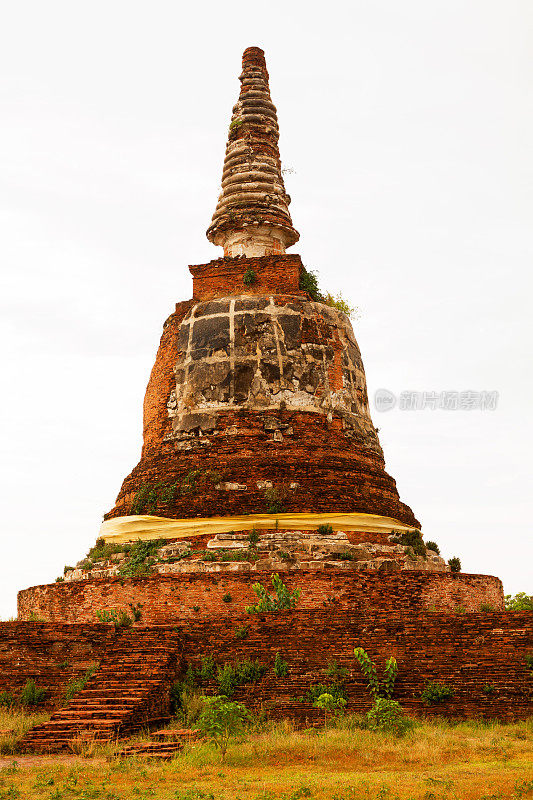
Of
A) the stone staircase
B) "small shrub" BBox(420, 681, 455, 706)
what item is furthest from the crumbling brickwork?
"small shrub" BBox(420, 681, 455, 706)

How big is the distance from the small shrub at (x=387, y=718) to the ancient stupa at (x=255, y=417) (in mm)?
5794

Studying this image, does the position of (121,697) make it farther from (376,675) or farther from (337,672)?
(376,675)

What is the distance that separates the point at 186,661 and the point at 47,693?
2.21 meters

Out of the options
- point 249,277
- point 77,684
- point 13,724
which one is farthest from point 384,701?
point 249,277

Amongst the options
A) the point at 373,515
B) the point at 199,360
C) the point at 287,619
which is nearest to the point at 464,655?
the point at 287,619

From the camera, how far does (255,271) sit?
21.1 meters

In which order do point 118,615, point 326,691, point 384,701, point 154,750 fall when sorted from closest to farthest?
1. point 154,750
2. point 384,701
3. point 326,691
4. point 118,615

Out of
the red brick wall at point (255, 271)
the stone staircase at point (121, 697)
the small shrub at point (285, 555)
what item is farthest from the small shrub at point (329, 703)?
the red brick wall at point (255, 271)

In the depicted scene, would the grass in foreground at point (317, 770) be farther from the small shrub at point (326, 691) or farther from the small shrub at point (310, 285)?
the small shrub at point (310, 285)

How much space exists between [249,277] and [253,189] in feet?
10.6

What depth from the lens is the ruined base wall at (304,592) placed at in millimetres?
15172

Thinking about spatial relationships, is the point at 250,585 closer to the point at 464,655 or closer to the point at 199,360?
the point at 464,655

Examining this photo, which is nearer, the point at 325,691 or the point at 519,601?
the point at 325,691

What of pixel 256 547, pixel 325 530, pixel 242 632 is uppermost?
pixel 325 530
